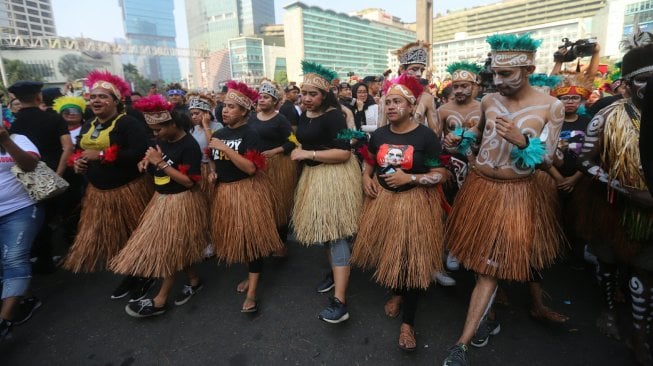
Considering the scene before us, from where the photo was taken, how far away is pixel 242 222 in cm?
298

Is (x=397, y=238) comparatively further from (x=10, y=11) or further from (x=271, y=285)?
(x=10, y=11)

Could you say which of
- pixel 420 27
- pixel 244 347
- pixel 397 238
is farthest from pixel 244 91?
pixel 420 27

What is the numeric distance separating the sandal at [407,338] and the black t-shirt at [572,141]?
210 cm

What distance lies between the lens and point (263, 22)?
150500 mm

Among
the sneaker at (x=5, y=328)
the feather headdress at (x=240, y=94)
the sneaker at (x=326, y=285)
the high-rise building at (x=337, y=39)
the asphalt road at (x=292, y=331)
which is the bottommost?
the asphalt road at (x=292, y=331)

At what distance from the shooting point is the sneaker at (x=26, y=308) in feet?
10.0

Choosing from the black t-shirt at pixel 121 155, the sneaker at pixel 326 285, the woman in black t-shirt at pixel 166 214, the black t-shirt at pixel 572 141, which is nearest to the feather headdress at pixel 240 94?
the woman in black t-shirt at pixel 166 214

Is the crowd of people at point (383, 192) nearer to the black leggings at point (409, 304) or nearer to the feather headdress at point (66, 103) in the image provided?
the black leggings at point (409, 304)

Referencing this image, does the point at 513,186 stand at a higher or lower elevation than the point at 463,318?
higher

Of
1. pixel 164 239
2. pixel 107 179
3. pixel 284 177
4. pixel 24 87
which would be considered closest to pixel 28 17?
pixel 24 87

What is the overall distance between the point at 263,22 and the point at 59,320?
166 meters

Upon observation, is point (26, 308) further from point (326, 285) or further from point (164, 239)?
point (326, 285)

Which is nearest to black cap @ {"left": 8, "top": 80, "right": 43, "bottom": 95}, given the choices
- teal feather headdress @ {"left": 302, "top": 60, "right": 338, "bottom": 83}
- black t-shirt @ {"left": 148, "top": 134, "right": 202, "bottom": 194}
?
black t-shirt @ {"left": 148, "top": 134, "right": 202, "bottom": 194}

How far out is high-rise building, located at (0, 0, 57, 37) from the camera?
249ft
